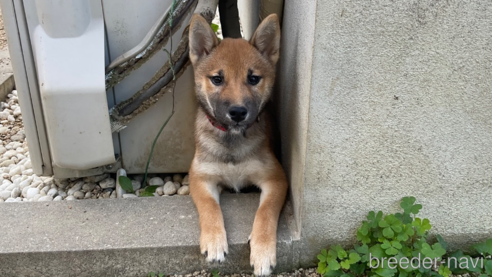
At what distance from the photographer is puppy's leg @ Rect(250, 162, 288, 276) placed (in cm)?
246

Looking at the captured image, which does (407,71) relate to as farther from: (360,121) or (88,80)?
(88,80)

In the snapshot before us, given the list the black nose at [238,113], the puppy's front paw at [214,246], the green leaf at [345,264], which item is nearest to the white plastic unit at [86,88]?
the black nose at [238,113]

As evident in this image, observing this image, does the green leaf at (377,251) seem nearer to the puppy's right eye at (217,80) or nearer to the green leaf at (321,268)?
the green leaf at (321,268)

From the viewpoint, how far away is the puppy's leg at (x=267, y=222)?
8.06ft

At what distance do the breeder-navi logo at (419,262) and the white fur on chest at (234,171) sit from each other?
0.89 m

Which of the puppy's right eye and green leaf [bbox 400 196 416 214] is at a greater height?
the puppy's right eye

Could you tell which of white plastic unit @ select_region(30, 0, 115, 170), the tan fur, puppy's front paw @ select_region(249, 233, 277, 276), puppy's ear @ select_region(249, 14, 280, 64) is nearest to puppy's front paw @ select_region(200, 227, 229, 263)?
the tan fur

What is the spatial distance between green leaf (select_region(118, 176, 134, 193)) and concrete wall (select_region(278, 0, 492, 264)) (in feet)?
4.20

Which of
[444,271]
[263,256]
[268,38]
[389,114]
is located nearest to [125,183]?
[263,256]

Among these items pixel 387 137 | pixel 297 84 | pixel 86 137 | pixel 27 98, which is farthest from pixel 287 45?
pixel 27 98

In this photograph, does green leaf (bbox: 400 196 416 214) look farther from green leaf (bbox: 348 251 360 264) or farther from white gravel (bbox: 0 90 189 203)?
white gravel (bbox: 0 90 189 203)

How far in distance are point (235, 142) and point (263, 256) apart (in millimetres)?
814

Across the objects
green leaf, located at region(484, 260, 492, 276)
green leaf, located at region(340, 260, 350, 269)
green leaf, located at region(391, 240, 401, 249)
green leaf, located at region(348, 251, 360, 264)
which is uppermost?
green leaf, located at region(391, 240, 401, 249)

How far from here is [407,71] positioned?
7.41 feet
